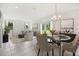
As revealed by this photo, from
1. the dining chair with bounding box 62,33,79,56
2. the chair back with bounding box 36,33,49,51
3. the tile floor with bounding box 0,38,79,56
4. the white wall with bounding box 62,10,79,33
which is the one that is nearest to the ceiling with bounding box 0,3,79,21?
the white wall with bounding box 62,10,79,33

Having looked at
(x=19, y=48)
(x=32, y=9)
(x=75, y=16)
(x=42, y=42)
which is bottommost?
(x=19, y=48)

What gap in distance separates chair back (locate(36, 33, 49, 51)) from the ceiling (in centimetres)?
36

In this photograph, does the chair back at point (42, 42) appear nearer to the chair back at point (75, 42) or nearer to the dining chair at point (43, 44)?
the dining chair at point (43, 44)

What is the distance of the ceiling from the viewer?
7.68ft

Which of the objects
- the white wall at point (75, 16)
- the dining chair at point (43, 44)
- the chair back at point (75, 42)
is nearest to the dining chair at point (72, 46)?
the chair back at point (75, 42)

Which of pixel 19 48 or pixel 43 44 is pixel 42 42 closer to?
pixel 43 44

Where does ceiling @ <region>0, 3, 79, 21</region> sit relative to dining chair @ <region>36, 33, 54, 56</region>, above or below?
above

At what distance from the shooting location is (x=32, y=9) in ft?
7.77

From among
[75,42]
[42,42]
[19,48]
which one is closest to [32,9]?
[42,42]

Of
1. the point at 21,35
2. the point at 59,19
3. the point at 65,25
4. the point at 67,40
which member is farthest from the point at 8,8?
the point at 67,40

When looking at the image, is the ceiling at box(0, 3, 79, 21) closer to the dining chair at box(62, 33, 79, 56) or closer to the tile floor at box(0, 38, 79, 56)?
the tile floor at box(0, 38, 79, 56)

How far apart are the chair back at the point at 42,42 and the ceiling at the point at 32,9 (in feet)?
1.18

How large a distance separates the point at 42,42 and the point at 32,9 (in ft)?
2.32

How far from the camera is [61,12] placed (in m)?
2.36
